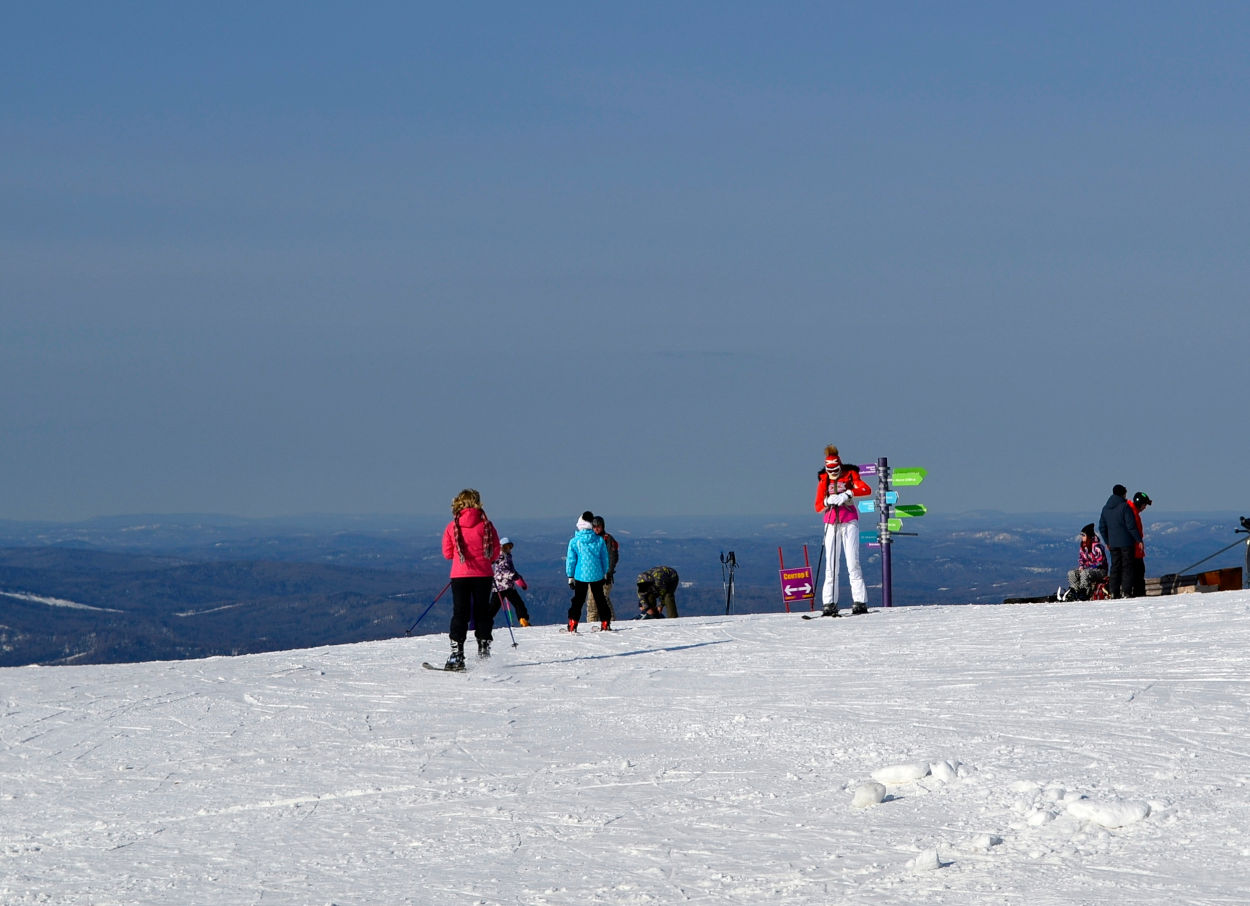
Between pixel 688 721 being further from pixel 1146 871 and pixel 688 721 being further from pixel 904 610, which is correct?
pixel 904 610

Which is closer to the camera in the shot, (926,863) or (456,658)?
(926,863)

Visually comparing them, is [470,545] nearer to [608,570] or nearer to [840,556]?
[840,556]

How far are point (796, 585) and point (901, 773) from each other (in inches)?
737

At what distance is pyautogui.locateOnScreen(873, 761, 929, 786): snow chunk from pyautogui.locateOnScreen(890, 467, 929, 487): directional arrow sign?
54.0 ft

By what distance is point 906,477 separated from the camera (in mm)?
23453

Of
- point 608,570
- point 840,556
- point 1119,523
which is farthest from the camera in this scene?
point 1119,523

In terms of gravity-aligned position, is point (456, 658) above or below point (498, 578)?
below

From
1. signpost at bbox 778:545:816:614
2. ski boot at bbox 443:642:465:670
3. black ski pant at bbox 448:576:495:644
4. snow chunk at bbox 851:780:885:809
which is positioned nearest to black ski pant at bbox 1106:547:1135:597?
signpost at bbox 778:545:816:614

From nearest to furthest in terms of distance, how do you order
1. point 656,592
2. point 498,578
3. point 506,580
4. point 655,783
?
point 655,783 < point 506,580 < point 498,578 < point 656,592

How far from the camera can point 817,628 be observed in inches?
654

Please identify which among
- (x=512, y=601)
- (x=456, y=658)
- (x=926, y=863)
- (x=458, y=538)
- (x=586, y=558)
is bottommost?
(x=926, y=863)

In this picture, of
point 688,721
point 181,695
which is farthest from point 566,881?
point 181,695

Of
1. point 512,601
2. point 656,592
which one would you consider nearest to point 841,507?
point 512,601

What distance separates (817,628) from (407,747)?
854 centimetres
